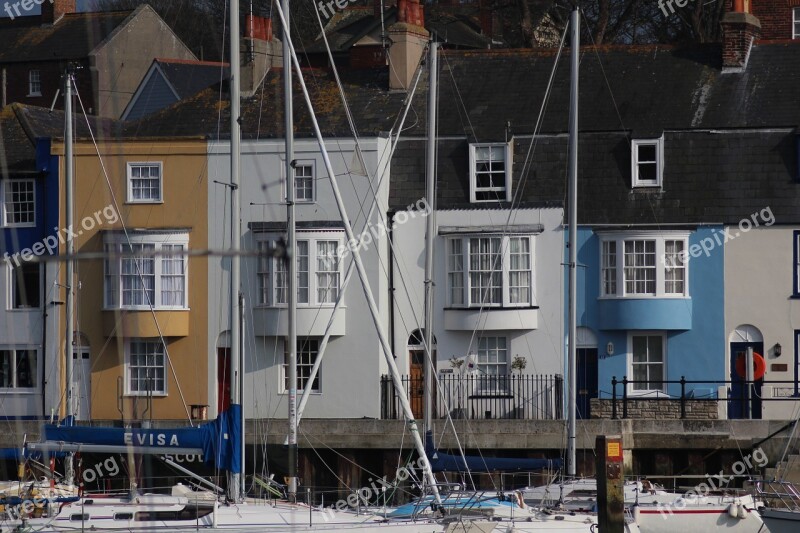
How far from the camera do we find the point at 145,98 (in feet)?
157

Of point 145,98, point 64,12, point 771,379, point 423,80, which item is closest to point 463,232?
point 423,80

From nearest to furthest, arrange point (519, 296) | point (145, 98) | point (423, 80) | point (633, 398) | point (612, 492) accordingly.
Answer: point (612, 492) → point (633, 398) → point (519, 296) → point (423, 80) → point (145, 98)

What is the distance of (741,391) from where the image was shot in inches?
1247

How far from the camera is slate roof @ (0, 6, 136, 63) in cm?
5612

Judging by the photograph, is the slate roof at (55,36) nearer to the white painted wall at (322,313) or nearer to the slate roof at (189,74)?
the slate roof at (189,74)

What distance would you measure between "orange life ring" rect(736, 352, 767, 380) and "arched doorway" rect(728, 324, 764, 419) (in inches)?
16.5

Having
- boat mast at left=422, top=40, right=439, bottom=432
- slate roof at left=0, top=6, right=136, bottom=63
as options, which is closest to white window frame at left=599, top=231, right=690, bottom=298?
boat mast at left=422, top=40, right=439, bottom=432

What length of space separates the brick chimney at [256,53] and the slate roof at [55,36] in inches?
715

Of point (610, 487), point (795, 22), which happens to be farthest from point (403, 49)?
point (610, 487)

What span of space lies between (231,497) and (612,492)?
5.80m

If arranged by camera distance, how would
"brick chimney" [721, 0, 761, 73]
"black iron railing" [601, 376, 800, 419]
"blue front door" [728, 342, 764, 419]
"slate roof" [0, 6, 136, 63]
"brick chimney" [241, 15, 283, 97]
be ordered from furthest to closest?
"slate roof" [0, 6, 136, 63] < "brick chimney" [241, 15, 283, 97] < "brick chimney" [721, 0, 761, 73] < "blue front door" [728, 342, 764, 419] < "black iron railing" [601, 376, 800, 419]

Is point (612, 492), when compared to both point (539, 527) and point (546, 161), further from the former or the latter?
point (546, 161)

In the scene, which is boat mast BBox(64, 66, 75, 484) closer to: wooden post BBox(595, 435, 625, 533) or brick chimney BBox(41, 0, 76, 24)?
wooden post BBox(595, 435, 625, 533)

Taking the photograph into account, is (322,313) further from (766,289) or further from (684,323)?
(766,289)
